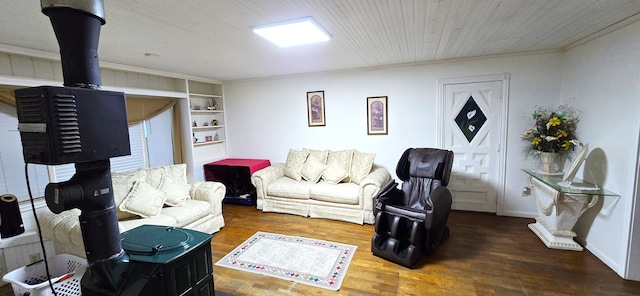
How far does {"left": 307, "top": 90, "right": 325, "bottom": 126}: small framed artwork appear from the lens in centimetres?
452

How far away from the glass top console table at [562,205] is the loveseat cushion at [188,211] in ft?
12.5

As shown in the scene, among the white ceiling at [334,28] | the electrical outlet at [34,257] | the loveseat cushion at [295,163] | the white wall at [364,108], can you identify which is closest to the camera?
the white ceiling at [334,28]

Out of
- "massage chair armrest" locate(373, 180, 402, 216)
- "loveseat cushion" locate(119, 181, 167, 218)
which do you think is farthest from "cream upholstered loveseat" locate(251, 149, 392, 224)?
"loveseat cushion" locate(119, 181, 167, 218)

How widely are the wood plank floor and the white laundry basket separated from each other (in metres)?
0.51

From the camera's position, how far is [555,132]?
121 inches

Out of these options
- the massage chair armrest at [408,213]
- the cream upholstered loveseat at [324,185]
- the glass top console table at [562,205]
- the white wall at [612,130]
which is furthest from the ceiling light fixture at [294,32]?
→ the glass top console table at [562,205]

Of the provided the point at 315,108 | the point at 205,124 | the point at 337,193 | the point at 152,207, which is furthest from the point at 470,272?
the point at 205,124

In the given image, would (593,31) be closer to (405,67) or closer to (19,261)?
(405,67)

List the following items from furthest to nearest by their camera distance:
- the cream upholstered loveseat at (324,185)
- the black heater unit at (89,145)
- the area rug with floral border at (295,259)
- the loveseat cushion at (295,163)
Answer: the loveseat cushion at (295,163) → the cream upholstered loveseat at (324,185) → the area rug with floral border at (295,259) → the black heater unit at (89,145)

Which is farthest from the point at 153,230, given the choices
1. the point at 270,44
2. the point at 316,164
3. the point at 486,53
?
the point at 486,53

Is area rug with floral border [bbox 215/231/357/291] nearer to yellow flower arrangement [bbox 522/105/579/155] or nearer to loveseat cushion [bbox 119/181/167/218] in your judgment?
loveseat cushion [bbox 119/181/167/218]

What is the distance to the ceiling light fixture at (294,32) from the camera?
82.4 inches

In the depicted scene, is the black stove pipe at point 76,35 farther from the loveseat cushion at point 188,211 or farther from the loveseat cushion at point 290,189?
the loveseat cushion at point 290,189

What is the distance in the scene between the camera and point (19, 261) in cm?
254
